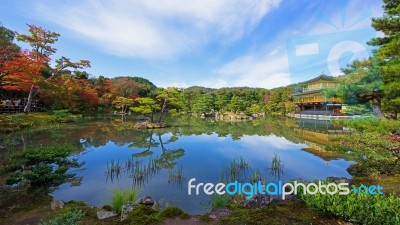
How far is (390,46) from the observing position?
233 inches

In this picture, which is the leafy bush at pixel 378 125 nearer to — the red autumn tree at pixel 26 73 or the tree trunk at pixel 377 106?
the tree trunk at pixel 377 106

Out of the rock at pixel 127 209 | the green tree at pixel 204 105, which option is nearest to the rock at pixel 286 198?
the rock at pixel 127 209

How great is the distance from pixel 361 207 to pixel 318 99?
29110 mm

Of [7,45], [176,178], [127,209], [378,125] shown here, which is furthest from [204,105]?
[127,209]

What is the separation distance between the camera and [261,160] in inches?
315

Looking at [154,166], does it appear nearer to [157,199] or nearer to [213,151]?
[157,199]

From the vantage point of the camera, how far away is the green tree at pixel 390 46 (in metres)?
5.98

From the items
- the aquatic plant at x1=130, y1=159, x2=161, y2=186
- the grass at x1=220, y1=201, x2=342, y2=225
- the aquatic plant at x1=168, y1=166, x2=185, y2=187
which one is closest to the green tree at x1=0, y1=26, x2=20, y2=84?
the aquatic plant at x1=130, y1=159, x2=161, y2=186

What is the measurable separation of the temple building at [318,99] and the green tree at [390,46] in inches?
780

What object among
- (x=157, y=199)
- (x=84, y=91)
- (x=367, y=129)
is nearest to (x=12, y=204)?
(x=157, y=199)

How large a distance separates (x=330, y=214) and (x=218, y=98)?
36.4 m

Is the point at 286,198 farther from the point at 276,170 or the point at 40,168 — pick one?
the point at 40,168

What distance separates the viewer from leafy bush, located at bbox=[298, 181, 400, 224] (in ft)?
8.15

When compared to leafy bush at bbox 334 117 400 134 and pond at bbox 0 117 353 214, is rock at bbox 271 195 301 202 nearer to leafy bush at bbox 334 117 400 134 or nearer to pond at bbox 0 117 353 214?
pond at bbox 0 117 353 214
